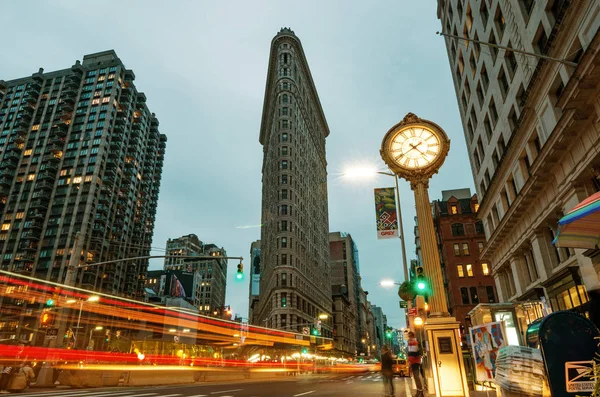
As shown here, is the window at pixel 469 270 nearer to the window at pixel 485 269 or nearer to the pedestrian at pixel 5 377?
the window at pixel 485 269

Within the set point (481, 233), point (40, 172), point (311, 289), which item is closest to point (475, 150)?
point (481, 233)

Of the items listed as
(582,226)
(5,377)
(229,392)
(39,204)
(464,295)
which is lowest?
(229,392)

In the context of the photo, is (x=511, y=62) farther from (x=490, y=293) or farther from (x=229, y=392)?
(x=490, y=293)

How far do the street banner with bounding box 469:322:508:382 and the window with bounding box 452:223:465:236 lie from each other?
162ft

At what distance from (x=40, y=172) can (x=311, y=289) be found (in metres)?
79.9

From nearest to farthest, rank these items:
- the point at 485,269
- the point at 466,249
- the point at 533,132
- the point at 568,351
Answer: the point at 568,351
the point at 533,132
the point at 485,269
the point at 466,249

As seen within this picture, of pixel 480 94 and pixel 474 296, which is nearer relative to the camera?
pixel 480 94

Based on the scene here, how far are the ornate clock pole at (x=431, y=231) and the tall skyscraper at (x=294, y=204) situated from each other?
204 feet

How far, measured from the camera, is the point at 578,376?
3928mm

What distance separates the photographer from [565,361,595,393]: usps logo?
12.7 feet

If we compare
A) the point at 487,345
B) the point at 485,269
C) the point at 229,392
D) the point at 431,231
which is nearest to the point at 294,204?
the point at 485,269

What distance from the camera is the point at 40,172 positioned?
104 m

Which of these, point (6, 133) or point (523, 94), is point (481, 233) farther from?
point (6, 133)

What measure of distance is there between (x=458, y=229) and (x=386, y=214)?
46.0 m
